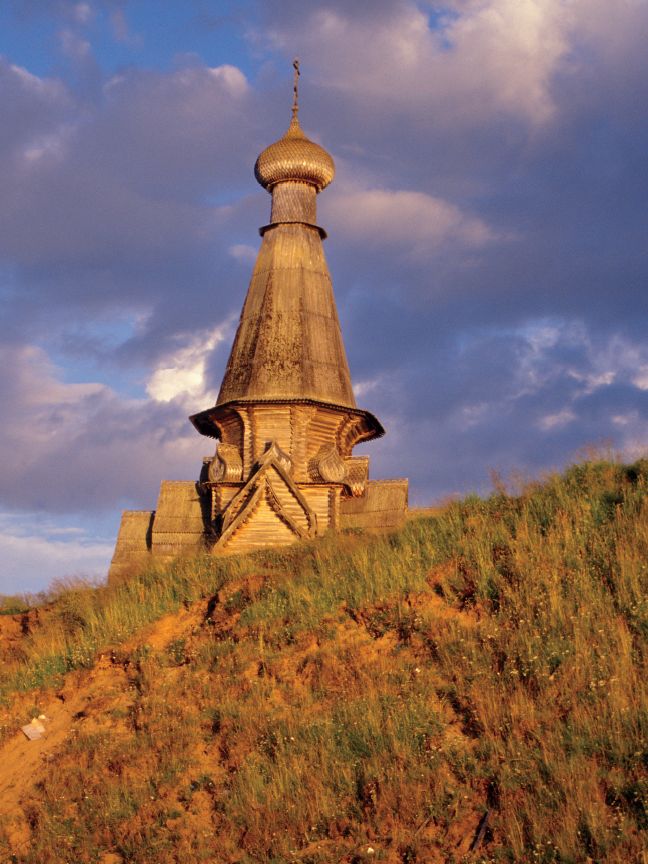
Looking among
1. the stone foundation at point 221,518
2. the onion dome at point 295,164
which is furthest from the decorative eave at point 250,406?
the onion dome at point 295,164

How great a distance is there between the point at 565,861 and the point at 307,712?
3892 mm

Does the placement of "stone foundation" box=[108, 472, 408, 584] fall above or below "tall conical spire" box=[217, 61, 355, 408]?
below

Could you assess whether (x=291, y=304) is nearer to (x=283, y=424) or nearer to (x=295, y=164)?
(x=283, y=424)

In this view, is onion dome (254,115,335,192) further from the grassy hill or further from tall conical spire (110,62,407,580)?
the grassy hill

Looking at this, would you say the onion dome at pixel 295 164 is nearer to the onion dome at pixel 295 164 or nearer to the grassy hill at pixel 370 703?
the onion dome at pixel 295 164

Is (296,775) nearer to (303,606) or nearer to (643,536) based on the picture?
(303,606)

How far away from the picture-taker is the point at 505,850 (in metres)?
7.23

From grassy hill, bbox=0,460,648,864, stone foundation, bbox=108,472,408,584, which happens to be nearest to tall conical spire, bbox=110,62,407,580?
stone foundation, bbox=108,472,408,584

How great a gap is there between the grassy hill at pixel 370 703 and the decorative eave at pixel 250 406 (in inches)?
525

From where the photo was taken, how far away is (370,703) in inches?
380

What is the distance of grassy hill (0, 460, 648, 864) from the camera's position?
7844mm

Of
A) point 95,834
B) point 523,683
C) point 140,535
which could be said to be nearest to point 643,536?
point 523,683

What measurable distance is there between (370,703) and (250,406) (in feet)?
63.2

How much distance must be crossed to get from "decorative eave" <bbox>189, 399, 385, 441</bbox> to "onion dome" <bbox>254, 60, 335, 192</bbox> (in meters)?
9.15
